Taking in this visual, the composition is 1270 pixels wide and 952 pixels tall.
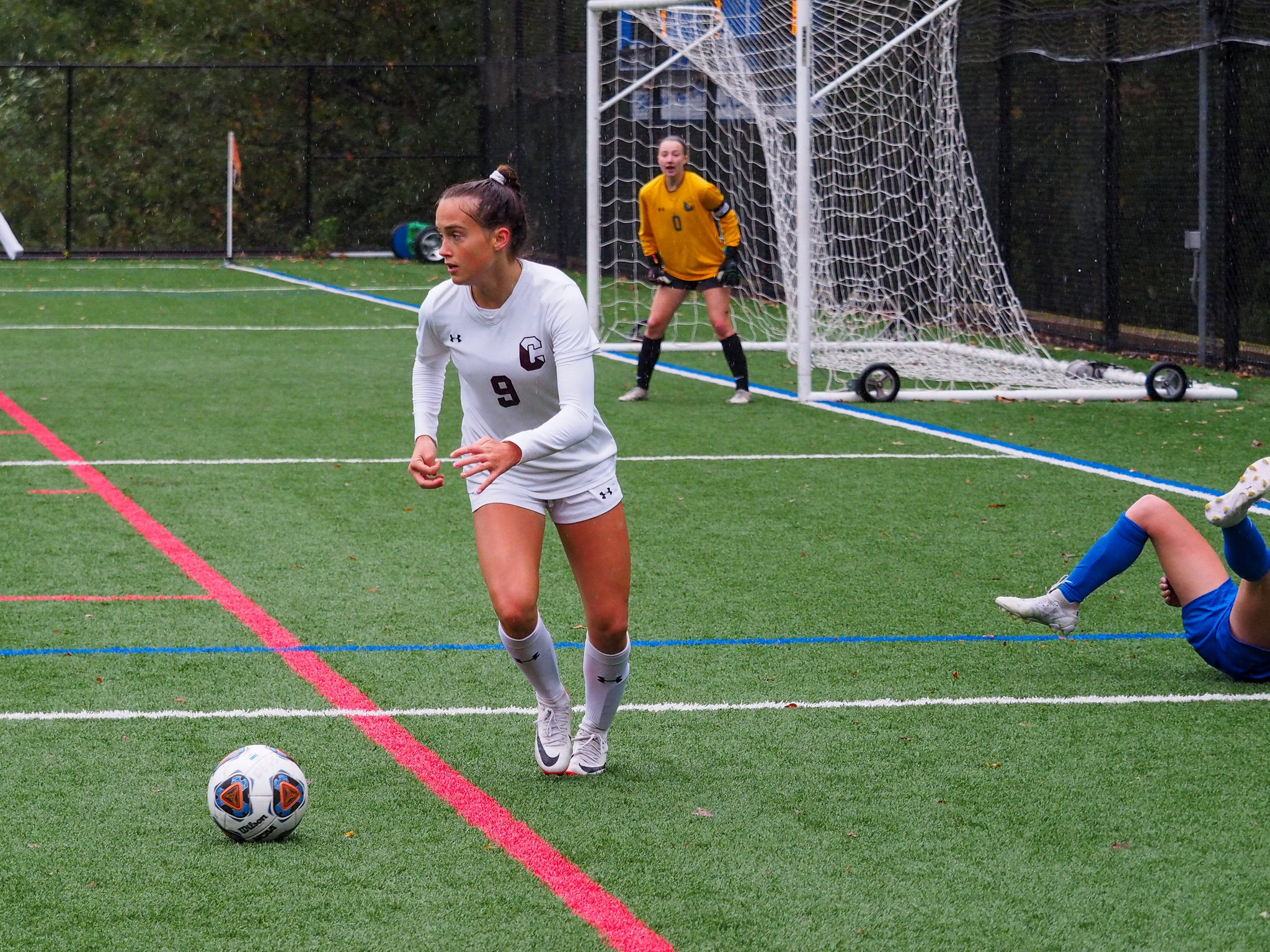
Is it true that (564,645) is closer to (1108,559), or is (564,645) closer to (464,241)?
(1108,559)

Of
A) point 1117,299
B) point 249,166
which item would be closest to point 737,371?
point 1117,299

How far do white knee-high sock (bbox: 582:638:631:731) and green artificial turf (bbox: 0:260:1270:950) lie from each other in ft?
0.52

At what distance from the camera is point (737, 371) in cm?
1294

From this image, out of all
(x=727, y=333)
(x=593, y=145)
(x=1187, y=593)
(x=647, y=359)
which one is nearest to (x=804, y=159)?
(x=727, y=333)

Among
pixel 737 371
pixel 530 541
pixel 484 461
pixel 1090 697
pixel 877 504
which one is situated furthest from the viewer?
pixel 737 371

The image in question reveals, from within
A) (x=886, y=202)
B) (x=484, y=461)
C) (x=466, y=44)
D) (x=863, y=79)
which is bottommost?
(x=484, y=461)

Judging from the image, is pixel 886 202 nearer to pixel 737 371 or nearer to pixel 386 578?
pixel 737 371

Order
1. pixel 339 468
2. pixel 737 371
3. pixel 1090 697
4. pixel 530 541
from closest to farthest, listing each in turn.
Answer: pixel 530 541, pixel 1090 697, pixel 339 468, pixel 737 371

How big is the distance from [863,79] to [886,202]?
3.73 ft

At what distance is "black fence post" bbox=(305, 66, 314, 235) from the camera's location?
106 feet

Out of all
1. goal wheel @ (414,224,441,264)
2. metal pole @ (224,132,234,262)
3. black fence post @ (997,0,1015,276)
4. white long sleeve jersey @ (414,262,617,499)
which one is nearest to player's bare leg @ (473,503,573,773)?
white long sleeve jersey @ (414,262,617,499)

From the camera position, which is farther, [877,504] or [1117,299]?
[1117,299]

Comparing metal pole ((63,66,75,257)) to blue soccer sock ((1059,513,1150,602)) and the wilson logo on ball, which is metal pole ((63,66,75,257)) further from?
the wilson logo on ball

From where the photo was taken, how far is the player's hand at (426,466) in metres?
4.57
